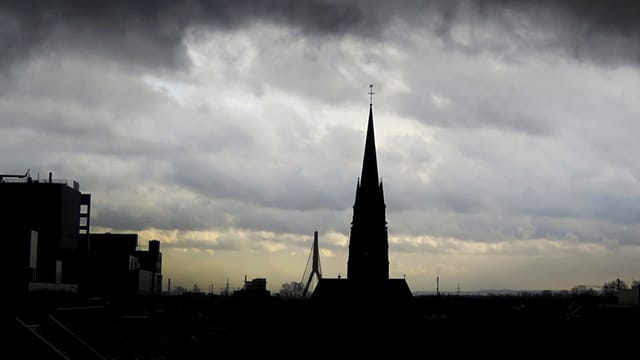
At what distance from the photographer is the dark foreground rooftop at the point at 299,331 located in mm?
77625

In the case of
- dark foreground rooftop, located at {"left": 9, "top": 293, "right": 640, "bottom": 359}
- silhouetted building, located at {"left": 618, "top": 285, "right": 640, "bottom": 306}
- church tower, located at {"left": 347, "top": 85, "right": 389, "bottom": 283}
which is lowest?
dark foreground rooftop, located at {"left": 9, "top": 293, "right": 640, "bottom": 359}

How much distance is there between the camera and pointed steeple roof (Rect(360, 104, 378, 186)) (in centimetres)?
14312

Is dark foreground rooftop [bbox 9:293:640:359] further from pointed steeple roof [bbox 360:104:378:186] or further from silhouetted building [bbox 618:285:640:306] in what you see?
pointed steeple roof [bbox 360:104:378:186]

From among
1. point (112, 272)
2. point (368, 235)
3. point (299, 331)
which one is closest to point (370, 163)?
point (368, 235)

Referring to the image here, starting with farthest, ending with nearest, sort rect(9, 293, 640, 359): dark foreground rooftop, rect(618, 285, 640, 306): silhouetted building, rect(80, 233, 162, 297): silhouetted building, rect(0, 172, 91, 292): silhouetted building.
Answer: rect(80, 233, 162, 297): silhouetted building
rect(0, 172, 91, 292): silhouetted building
rect(618, 285, 640, 306): silhouetted building
rect(9, 293, 640, 359): dark foreground rooftop

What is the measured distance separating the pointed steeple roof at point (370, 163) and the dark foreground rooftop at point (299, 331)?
67.5 feet

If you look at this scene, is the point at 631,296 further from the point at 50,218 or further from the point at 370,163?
the point at 50,218

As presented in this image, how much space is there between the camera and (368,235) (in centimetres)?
13912

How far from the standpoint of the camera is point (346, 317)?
493 ft

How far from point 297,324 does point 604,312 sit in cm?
4924

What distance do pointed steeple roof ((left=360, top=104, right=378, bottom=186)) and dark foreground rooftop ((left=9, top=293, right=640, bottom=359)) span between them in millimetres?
20583

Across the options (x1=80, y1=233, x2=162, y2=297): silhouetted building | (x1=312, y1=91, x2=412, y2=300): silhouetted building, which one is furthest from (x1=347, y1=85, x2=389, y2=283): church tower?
(x1=80, y1=233, x2=162, y2=297): silhouetted building

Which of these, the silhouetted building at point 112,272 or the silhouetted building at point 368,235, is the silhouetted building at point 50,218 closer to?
the silhouetted building at point 112,272

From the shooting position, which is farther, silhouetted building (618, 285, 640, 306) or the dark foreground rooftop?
silhouetted building (618, 285, 640, 306)
